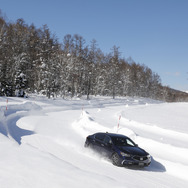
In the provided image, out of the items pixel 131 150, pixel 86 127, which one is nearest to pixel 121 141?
pixel 131 150

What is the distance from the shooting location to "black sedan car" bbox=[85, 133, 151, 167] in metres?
9.86

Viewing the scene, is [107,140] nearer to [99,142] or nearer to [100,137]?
[99,142]

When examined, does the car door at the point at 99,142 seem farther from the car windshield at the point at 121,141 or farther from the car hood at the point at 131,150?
the car hood at the point at 131,150

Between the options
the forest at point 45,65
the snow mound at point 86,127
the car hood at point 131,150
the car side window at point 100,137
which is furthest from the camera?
the forest at point 45,65

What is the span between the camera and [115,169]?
30.8 ft

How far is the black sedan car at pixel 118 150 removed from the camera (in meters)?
9.86

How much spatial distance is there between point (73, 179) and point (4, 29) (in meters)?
38.5

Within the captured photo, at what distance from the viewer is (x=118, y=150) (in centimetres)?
1022

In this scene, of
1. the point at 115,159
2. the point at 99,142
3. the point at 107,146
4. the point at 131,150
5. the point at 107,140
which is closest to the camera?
the point at 115,159

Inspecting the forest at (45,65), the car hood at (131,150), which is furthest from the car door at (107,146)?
the forest at (45,65)

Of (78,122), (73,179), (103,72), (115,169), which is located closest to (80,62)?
(103,72)

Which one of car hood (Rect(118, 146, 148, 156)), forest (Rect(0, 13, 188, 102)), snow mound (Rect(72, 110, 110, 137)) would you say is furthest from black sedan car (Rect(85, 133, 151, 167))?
forest (Rect(0, 13, 188, 102))

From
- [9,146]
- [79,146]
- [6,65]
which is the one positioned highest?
[6,65]

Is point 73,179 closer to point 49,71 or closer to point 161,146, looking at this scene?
point 161,146
